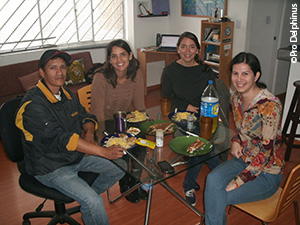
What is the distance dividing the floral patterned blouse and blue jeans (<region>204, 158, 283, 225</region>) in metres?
0.04

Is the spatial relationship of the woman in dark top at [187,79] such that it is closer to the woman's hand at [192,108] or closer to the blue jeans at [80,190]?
the woman's hand at [192,108]

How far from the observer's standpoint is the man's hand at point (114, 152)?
1.79m

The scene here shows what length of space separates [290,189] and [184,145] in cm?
63

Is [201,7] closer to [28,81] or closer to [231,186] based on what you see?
[28,81]

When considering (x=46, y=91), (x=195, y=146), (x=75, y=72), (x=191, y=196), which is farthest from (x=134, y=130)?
(x=75, y=72)

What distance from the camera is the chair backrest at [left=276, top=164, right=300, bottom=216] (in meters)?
1.57

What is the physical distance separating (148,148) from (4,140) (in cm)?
91

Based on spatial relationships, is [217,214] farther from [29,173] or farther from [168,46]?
[168,46]

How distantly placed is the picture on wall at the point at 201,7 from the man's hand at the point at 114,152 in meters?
3.47

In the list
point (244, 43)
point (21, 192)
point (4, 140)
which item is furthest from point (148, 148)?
point (244, 43)

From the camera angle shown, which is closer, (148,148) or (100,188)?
(148,148)

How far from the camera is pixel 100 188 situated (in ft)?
7.17

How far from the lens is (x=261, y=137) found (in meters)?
1.84

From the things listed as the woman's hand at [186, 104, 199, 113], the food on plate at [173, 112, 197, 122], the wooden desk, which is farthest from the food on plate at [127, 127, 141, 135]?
the wooden desk
